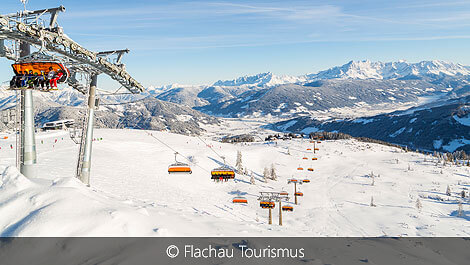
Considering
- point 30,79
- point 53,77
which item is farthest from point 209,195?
point 30,79

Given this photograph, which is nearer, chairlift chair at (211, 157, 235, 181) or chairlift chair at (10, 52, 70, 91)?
chairlift chair at (10, 52, 70, 91)

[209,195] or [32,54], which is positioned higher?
[32,54]

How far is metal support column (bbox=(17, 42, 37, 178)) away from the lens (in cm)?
1730

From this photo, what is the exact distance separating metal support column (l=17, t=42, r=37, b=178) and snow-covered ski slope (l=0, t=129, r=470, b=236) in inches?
→ 42.6

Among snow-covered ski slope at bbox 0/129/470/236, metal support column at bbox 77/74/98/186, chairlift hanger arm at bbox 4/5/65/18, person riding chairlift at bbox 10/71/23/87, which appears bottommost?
snow-covered ski slope at bbox 0/129/470/236

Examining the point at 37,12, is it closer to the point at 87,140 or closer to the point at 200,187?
the point at 87,140

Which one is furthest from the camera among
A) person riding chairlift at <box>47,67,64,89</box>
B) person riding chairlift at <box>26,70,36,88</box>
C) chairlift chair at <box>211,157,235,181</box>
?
chairlift chair at <box>211,157,235,181</box>

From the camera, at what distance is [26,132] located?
17.6 metres

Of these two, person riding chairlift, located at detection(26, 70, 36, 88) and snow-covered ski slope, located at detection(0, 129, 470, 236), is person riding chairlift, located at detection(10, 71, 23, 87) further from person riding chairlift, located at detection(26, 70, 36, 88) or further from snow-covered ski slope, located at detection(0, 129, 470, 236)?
snow-covered ski slope, located at detection(0, 129, 470, 236)

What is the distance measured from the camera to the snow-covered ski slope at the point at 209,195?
39.6 feet

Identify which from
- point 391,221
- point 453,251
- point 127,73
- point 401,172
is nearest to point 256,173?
point 391,221

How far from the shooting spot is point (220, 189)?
3041 inches

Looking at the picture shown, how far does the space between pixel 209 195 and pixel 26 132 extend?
5237 cm

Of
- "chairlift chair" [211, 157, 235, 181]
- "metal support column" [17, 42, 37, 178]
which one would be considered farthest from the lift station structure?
"chairlift chair" [211, 157, 235, 181]
